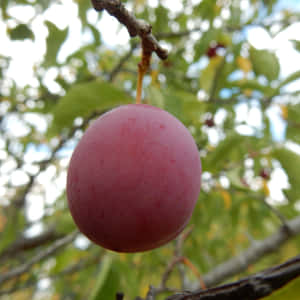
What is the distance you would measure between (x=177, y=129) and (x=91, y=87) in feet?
1.94

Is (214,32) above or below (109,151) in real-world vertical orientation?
above

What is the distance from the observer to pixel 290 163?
1.37m

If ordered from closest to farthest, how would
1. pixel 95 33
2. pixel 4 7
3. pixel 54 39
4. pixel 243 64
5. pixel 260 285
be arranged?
pixel 260 285
pixel 54 39
pixel 4 7
pixel 95 33
pixel 243 64

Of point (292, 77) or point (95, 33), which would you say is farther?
point (95, 33)

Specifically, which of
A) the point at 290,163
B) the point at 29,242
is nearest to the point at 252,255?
the point at 290,163

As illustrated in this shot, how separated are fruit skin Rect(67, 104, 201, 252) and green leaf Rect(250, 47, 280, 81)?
124cm

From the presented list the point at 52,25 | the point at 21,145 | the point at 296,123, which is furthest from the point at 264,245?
the point at 21,145

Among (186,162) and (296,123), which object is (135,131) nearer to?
(186,162)

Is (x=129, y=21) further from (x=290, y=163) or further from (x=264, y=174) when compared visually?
(x=264, y=174)

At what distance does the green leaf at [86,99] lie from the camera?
1137 mm

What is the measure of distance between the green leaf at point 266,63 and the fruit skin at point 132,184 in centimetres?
124

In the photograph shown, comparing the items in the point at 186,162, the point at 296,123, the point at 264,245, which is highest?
the point at 186,162

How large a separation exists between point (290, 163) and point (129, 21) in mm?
1072

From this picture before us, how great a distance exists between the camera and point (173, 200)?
57 centimetres
